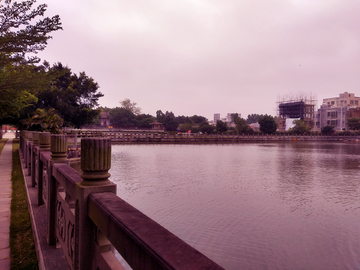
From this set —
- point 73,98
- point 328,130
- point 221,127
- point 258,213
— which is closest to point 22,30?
point 258,213

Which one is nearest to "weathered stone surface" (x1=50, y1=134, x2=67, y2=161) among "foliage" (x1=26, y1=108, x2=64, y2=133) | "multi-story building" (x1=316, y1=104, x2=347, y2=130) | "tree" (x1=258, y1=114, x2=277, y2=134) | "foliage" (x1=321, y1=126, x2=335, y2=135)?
"foliage" (x1=26, y1=108, x2=64, y2=133)

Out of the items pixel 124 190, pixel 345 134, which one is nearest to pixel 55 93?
pixel 124 190

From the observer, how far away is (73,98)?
1373 inches

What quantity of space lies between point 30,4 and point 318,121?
119 meters

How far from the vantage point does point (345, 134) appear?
87.0 metres

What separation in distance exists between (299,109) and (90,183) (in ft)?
371

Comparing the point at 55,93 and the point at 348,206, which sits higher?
the point at 55,93

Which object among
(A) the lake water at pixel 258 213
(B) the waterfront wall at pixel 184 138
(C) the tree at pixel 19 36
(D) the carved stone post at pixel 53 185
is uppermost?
(C) the tree at pixel 19 36

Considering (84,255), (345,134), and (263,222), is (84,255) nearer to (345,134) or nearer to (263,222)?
(263,222)

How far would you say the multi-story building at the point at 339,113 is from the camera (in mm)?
100938

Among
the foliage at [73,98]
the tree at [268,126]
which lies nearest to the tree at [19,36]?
the foliage at [73,98]

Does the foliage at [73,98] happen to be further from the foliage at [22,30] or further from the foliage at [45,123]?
the foliage at [22,30]

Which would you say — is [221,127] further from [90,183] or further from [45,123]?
[90,183]

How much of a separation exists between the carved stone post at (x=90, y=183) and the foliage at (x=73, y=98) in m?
33.3
